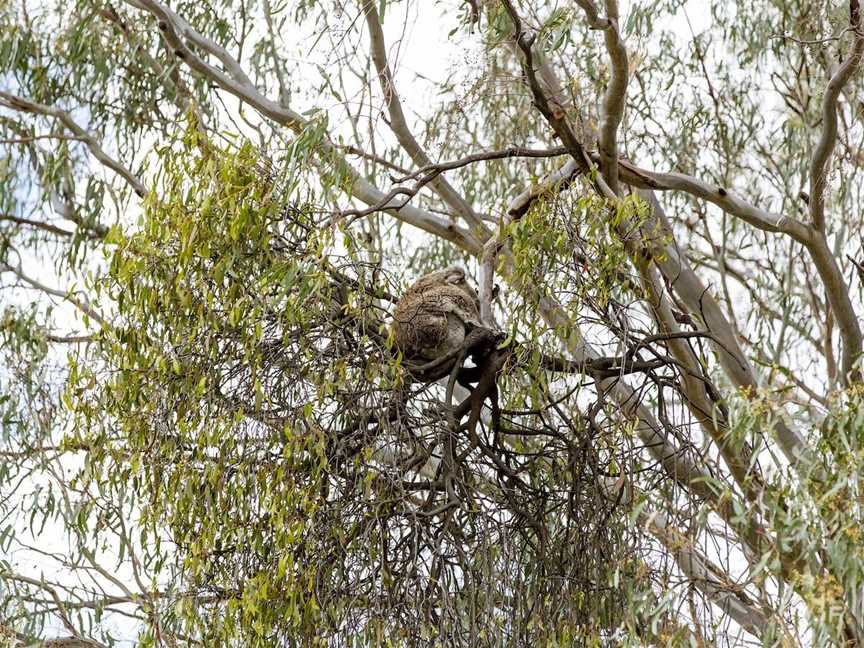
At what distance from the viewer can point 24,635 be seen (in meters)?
5.41

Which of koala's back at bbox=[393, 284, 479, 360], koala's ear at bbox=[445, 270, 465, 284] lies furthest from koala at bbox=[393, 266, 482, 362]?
koala's ear at bbox=[445, 270, 465, 284]

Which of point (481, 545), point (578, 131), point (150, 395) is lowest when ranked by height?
point (481, 545)

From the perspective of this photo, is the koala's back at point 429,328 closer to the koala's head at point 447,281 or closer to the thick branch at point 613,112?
the koala's head at point 447,281

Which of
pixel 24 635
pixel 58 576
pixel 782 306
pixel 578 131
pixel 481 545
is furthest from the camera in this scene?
pixel 782 306

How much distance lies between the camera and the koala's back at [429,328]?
11.9 feet

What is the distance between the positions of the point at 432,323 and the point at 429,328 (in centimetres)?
2

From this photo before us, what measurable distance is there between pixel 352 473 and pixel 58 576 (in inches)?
143

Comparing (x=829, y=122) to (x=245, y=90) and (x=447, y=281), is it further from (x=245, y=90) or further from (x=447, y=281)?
(x=245, y=90)

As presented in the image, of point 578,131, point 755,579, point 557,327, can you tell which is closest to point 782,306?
point 578,131

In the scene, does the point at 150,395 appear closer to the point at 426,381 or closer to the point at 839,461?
the point at 426,381

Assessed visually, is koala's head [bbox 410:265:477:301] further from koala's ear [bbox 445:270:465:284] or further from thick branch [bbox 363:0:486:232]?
thick branch [bbox 363:0:486:232]

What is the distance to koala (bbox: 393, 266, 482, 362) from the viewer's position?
3643mm

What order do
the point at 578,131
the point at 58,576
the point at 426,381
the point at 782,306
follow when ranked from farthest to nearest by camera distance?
the point at 782,306 → the point at 58,576 → the point at 578,131 → the point at 426,381

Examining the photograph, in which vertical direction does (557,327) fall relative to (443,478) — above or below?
above
